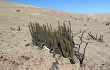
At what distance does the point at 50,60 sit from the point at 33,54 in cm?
77

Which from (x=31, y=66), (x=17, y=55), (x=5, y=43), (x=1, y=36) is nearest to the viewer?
(x=31, y=66)

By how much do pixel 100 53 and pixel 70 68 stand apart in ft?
8.33

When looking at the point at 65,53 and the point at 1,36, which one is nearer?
the point at 65,53

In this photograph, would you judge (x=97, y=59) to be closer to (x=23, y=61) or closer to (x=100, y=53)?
(x=100, y=53)

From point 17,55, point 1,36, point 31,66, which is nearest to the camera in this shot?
point 31,66

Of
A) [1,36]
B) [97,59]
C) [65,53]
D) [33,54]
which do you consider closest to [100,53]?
[97,59]

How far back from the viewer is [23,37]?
11141 millimetres

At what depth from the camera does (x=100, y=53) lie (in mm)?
9750

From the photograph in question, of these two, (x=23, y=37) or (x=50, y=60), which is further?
(x=23, y=37)

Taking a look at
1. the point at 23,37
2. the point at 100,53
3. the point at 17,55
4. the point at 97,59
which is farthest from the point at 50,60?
the point at 23,37

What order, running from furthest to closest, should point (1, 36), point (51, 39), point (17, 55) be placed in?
point (1, 36), point (51, 39), point (17, 55)

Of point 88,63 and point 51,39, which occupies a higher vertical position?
point 51,39

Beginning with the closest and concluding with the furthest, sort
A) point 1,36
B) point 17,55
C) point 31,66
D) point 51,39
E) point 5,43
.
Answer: point 31,66 → point 17,55 → point 51,39 → point 5,43 → point 1,36

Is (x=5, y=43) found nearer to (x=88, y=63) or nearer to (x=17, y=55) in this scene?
(x=17, y=55)
